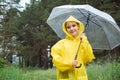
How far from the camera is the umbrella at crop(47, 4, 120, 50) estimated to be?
18.7 feet

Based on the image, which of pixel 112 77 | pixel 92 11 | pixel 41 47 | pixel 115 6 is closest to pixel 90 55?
pixel 92 11

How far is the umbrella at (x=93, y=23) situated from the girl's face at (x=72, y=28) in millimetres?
680

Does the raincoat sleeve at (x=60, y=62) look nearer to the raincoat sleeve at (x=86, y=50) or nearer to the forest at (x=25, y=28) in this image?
the raincoat sleeve at (x=86, y=50)

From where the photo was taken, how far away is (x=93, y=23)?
586 cm

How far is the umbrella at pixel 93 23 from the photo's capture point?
225 inches

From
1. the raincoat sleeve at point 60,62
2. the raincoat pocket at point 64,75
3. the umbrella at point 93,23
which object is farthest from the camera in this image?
the umbrella at point 93,23

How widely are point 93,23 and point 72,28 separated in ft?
3.35

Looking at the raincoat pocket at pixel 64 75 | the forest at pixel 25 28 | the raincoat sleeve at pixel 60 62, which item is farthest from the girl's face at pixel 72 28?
the forest at pixel 25 28

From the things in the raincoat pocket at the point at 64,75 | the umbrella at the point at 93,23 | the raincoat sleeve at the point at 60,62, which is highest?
the umbrella at the point at 93,23

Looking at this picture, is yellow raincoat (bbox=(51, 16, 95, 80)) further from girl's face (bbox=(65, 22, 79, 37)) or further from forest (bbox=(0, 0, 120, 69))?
forest (bbox=(0, 0, 120, 69))

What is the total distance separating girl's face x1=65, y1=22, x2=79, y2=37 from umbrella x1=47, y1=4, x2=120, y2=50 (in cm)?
68

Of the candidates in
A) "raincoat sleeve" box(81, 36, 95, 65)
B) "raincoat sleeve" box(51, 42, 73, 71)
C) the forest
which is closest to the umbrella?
"raincoat sleeve" box(81, 36, 95, 65)

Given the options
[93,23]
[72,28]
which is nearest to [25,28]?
[93,23]

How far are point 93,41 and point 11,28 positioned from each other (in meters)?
33.3
